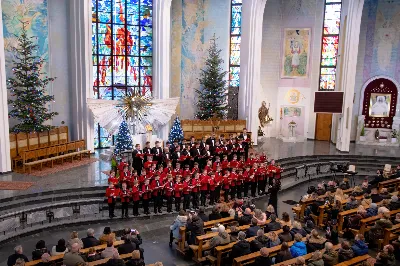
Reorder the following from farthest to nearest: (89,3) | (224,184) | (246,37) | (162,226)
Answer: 1. (246,37)
2. (89,3)
3. (224,184)
4. (162,226)

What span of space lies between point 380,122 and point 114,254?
21.3 m

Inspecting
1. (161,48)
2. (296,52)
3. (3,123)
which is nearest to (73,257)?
(3,123)

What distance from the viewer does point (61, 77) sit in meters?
19.0

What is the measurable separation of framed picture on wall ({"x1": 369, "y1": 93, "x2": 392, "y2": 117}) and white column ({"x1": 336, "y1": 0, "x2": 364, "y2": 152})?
12.6 feet

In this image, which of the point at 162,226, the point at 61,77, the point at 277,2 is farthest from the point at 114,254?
the point at 277,2

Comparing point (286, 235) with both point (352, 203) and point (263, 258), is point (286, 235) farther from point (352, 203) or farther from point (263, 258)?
point (352, 203)

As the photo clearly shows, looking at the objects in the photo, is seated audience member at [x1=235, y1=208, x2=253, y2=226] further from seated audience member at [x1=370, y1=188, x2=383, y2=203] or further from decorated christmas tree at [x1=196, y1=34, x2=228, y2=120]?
decorated christmas tree at [x1=196, y1=34, x2=228, y2=120]

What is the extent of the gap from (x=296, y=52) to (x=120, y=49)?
1117 cm

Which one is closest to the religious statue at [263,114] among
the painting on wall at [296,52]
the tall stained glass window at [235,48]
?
the tall stained glass window at [235,48]

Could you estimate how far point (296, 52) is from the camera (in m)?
24.8

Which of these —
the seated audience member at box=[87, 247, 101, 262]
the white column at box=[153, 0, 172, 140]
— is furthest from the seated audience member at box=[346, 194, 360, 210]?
the white column at box=[153, 0, 172, 140]

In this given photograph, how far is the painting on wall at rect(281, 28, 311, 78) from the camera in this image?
24.5 metres

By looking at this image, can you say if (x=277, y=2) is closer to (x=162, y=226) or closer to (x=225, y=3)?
(x=225, y=3)

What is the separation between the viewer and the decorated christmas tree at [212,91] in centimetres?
2194
